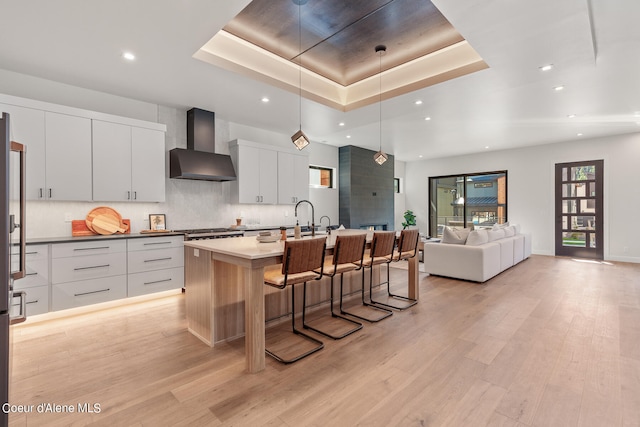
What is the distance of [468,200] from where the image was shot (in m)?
9.50

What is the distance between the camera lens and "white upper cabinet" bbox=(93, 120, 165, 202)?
3844mm

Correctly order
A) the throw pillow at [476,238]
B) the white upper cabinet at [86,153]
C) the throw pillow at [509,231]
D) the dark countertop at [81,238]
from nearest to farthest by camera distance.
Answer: the dark countertop at [81,238]
the white upper cabinet at [86,153]
the throw pillow at [476,238]
the throw pillow at [509,231]

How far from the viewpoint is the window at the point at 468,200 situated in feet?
29.2

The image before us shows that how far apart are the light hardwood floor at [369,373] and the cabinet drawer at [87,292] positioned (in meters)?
0.19

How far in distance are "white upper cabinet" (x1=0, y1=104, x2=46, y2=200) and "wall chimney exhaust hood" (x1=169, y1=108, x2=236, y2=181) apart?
149cm

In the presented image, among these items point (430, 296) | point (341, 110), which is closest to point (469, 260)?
point (430, 296)

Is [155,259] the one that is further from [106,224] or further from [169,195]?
[169,195]

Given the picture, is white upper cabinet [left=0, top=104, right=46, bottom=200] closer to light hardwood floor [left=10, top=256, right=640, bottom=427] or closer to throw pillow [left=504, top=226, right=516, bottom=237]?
light hardwood floor [left=10, top=256, right=640, bottom=427]

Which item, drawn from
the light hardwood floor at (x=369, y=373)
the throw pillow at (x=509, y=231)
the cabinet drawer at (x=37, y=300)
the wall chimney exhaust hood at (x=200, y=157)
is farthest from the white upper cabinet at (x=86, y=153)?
the throw pillow at (x=509, y=231)

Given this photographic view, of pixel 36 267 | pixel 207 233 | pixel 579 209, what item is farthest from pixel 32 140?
pixel 579 209

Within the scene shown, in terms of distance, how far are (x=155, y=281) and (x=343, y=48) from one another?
12.7 feet

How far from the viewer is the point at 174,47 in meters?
3.00

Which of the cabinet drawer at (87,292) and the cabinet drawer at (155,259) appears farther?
the cabinet drawer at (155,259)

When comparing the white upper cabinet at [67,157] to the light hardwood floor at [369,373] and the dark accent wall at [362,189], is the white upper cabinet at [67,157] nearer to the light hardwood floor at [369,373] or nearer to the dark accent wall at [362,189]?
the light hardwood floor at [369,373]
